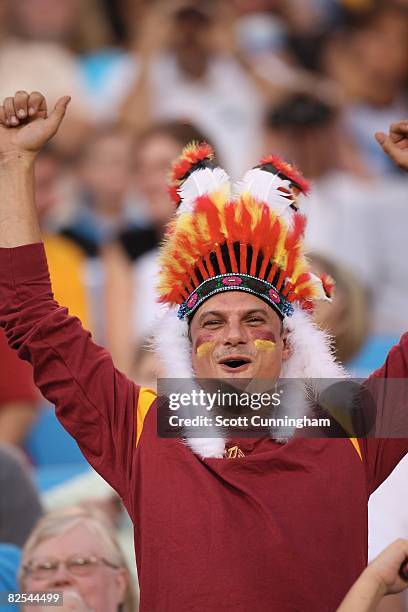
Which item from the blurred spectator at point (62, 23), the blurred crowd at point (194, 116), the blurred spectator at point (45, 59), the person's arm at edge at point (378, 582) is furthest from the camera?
the blurred spectator at point (62, 23)

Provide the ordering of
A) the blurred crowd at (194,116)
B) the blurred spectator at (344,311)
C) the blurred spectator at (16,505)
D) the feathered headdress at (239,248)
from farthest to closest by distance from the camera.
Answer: the blurred crowd at (194,116) → the blurred spectator at (344,311) → the blurred spectator at (16,505) → the feathered headdress at (239,248)

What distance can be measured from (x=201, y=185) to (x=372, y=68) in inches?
153

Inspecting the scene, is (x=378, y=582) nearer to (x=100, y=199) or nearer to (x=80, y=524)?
(x=80, y=524)

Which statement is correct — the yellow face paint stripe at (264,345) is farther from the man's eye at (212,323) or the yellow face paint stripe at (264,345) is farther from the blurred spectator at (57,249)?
the blurred spectator at (57,249)

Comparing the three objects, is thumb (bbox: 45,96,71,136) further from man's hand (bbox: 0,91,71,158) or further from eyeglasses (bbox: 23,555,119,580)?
eyeglasses (bbox: 23,555,119,580)

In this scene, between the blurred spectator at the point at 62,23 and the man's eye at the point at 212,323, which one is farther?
the blurred spectator at the point at 62,23

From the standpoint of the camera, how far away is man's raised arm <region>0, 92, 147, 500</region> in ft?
8.01

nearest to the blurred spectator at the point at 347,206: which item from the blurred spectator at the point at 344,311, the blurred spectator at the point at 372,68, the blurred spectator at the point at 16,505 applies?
the blurred spectator at the point at 372,68

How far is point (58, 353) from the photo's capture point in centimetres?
244

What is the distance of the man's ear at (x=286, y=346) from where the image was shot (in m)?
2.59

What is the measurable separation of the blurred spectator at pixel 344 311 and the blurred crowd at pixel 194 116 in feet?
3.63

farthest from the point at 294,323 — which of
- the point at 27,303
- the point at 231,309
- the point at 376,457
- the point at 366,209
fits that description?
the point at 366,209

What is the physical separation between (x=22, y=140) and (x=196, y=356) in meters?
0.60

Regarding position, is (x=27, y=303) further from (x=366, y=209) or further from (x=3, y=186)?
(x=366, y=209)
